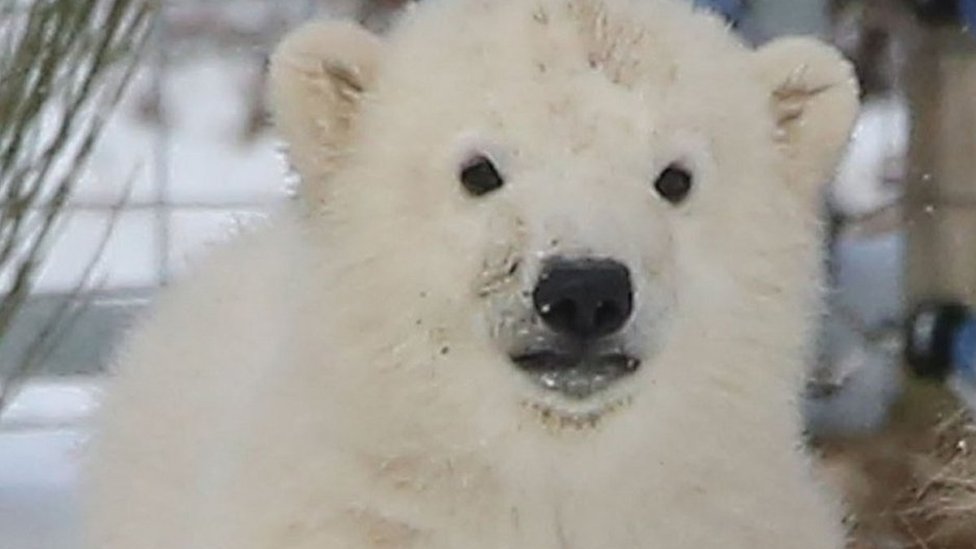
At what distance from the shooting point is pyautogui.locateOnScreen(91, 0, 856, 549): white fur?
2037mm

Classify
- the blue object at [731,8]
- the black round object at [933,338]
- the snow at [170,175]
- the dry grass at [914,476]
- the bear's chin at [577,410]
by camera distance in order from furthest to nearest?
the snow at [170,175] < the black round object at [933,338] < the dry grass at [914,476] < the blue object at [731,8] < the bear's chin at [577,410]

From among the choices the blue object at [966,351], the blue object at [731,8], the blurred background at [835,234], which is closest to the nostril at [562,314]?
the blue object at [731,8]

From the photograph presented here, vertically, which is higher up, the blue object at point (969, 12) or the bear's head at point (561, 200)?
the bear's head at point (561, 200)

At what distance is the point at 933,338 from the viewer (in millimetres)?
3949

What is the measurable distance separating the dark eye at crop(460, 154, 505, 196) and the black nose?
0.13 metres

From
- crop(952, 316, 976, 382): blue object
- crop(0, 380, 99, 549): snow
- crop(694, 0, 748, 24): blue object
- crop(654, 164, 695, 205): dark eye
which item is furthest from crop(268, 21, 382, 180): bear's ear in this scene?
crop(952, 316, 976, 382): blue object

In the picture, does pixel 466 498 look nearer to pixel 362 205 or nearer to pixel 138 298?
pixel 362 205

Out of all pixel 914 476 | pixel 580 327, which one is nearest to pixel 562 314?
pixel 580 327

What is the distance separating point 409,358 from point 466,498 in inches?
4.7

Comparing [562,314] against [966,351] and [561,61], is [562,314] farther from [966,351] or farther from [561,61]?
[966,351]

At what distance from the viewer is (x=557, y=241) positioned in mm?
1951

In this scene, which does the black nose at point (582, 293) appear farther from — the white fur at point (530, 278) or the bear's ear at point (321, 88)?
the bear's ear at point (321, 88)

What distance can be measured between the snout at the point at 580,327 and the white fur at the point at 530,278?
0.02 metres

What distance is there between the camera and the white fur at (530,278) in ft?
6.68
